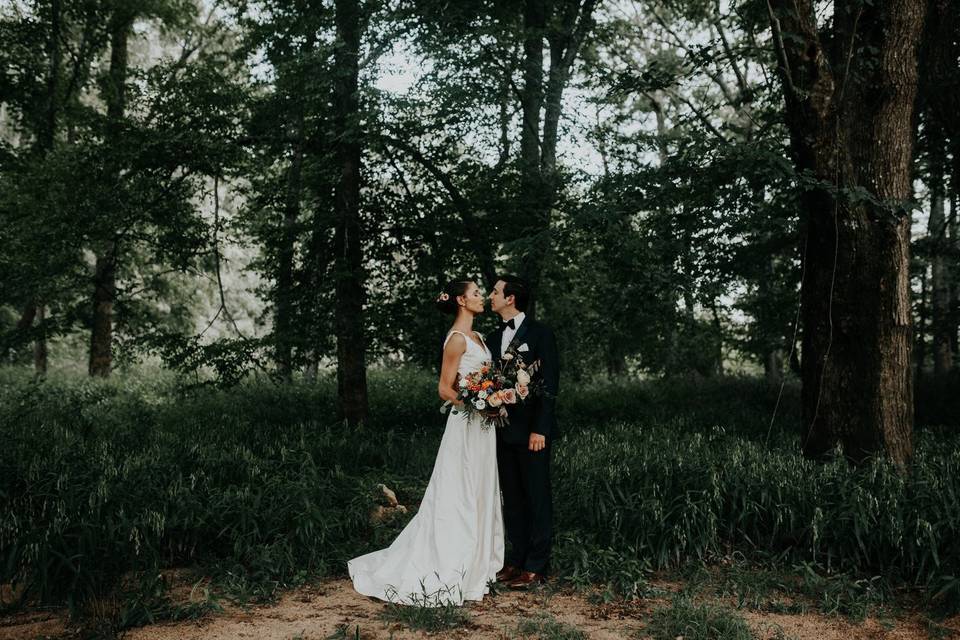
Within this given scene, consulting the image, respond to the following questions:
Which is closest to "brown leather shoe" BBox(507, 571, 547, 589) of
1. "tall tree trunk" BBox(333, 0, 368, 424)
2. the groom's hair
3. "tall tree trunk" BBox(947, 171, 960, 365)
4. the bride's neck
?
the bride's neck

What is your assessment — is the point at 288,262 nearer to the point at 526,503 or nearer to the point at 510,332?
the point at 510,332

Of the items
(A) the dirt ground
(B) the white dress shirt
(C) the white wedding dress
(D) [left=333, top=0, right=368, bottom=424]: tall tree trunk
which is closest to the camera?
(A) the dirt ground

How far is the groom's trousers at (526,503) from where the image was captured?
5.34 metres

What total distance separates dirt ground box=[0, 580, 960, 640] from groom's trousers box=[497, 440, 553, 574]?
16.7 inches

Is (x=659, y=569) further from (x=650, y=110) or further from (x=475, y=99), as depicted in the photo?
(x=650, y=110)

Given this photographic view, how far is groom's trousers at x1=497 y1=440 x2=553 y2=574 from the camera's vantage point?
5336 millimetres

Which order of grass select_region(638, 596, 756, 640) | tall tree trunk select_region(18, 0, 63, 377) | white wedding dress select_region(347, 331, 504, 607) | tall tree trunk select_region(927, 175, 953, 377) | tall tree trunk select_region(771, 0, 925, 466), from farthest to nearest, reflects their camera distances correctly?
tall tree trunk select_region(18, 0, 63, 377), tall tree trunk select_region(927, 175, 953, 377), tall tree trunk select_region(771, 0, 925, 466), white wedding dress select_region(347, 331, 504, 607), grass select_region(638, 596, 756, 640)

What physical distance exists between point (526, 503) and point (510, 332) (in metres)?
1.31

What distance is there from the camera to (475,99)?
9352mm

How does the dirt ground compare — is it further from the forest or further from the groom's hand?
the groom's hand

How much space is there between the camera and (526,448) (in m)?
5.36

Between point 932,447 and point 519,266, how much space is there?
5250 millimetres

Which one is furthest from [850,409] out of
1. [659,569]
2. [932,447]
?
[659,569]

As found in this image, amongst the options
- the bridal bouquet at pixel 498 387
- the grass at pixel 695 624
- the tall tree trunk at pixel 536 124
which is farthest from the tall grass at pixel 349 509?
the tall tree trunk at pixel 536 124
